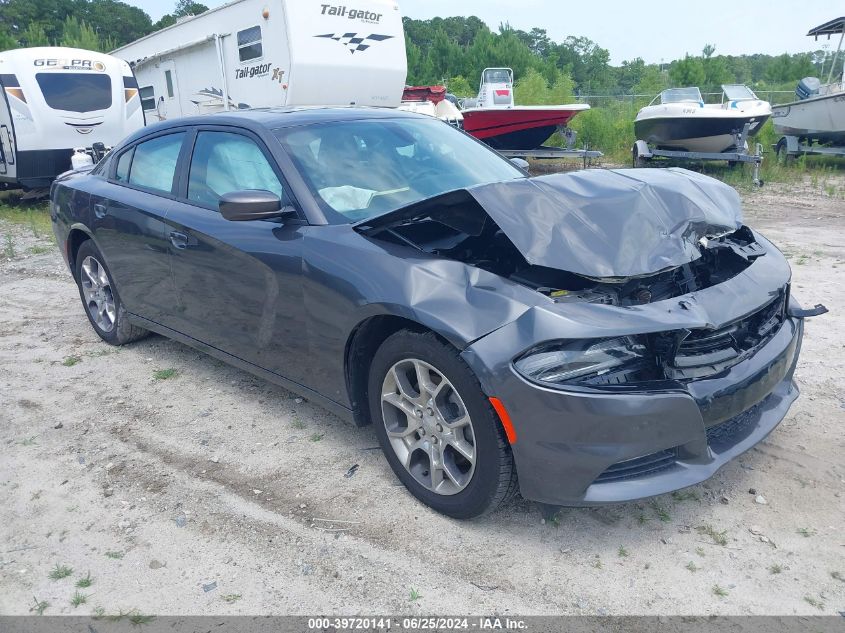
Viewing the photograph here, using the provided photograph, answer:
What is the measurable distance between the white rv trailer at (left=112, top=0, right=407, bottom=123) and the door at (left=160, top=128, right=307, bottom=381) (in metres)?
7.85

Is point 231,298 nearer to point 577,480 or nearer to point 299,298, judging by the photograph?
point 299,298

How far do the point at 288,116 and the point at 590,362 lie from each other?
230 centimetres

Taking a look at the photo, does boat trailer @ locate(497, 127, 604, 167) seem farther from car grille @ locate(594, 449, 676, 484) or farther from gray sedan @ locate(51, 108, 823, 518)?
car grille @ locate(594, 449, 676, 484)

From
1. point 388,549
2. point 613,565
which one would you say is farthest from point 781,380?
point 388,549

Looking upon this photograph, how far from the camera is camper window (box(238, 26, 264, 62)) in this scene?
37.8ft

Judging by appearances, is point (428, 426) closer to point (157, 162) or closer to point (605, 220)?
point (605, 220)

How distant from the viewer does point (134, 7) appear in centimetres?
7206

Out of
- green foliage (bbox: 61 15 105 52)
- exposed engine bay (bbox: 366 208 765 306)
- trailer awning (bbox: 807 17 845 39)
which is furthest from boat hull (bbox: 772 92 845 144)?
green foliage (bbox: 61 15 105 52)

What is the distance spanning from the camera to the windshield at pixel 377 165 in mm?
3443

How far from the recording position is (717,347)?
8.80 feet

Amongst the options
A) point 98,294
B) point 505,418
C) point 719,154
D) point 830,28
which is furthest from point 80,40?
point 505,418

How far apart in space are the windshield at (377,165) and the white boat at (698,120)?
11401 mm

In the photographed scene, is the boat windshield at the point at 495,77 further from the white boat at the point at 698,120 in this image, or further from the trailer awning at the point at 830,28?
the trailer awning at the point at 830,28

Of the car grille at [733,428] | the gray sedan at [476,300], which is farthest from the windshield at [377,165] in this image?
the car grille at [733,428]
